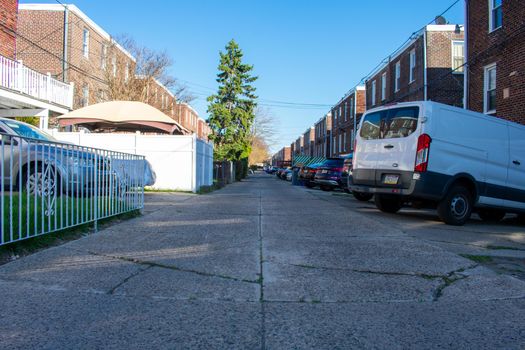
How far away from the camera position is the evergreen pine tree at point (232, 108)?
3244 centimetres

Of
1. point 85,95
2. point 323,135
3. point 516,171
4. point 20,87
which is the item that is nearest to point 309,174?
point 516,171

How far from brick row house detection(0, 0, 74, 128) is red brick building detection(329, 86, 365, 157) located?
76.0 ft

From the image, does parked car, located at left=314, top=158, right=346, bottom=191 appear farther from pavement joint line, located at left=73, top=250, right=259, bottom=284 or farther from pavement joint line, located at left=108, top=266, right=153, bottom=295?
pavement joint line, located at left=108, top=266, right=153, bottom=295

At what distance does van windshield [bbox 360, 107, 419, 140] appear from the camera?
7914mm

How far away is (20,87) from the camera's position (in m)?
14.5

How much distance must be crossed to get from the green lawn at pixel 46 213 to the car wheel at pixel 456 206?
6.22 metres

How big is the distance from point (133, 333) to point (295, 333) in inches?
43.6

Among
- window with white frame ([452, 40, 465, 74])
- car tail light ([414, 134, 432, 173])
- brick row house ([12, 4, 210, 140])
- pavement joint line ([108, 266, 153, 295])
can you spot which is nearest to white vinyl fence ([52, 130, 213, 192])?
brick row house ([12, 4, 210, 140])

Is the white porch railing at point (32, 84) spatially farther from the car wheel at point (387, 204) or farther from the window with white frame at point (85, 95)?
the car wheel at point (387, 204)

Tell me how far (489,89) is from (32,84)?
17.0 m

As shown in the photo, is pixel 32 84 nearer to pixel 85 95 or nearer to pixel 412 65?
pixel 85 95

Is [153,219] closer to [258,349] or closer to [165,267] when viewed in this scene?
[165,267]

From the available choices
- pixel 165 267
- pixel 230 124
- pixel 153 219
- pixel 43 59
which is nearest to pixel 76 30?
pixel 43 59

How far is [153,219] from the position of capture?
775 cm
